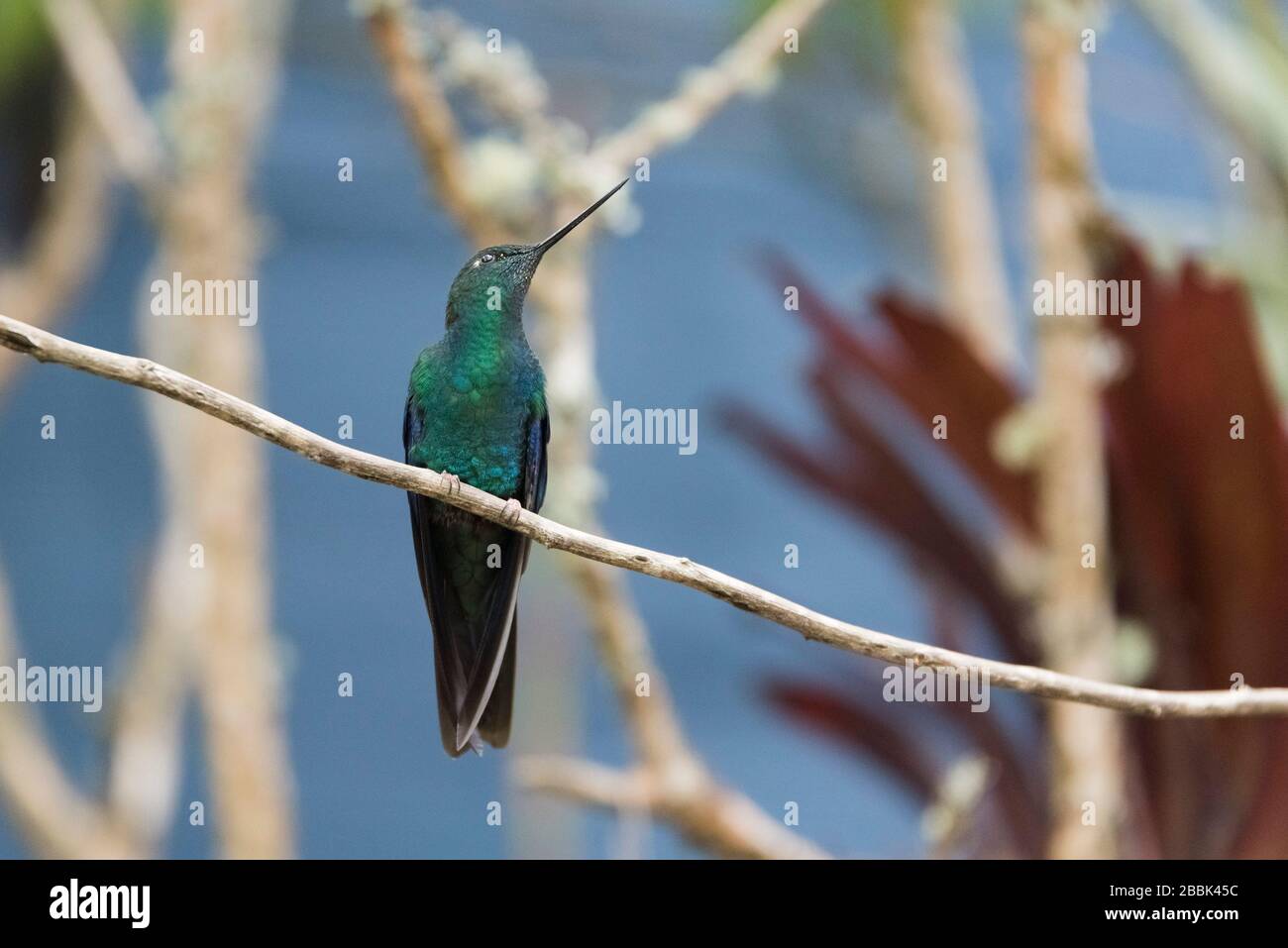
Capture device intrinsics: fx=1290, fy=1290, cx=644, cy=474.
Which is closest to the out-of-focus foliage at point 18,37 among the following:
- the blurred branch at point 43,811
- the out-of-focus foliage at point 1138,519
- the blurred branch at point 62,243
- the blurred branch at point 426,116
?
the blurred branch at point 62,243

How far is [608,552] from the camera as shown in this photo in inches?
53.6

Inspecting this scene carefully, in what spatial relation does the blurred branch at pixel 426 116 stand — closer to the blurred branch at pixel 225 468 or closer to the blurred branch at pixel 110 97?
the blurred branch at pixel 225 468

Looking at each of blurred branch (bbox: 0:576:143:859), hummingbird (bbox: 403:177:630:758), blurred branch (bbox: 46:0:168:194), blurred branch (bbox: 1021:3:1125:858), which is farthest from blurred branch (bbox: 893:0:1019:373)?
blurred branch (bbox: 0:576:143:859)

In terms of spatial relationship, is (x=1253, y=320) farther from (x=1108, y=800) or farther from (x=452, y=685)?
(x=452, y=685)

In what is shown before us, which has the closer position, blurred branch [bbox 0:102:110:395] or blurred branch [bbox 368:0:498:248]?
blurred branch [bbox 368:0:498:248]

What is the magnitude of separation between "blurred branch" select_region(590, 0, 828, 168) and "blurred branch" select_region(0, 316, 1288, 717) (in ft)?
3.43

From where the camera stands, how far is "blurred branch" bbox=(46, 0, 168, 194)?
3.27m

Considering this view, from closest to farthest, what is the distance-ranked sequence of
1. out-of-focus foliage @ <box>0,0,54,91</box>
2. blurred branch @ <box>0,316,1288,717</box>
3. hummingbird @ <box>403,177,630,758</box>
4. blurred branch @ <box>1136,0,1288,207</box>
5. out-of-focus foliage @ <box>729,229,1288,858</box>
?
1. blurred branch @ <box>0,316,1288,717</box>
2. hummingbird @ <box>403,177,630,758</box>
3. out-of-focus foliage @ <box>729,229,1288,858</box>
4. blurred branch @ <box>1136,0,1288,207</box>
5. out-of-focus foliage @ <box>0,0,54,91</box>

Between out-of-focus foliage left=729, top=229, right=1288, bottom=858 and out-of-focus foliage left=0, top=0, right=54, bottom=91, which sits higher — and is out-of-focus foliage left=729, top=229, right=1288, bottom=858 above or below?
below

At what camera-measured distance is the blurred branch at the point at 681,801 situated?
7.80 feet

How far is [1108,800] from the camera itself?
235 centimetres

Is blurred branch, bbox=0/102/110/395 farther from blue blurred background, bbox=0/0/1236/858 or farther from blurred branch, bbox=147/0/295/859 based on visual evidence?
Answer: blurred branch, bbox=147/0/295/859

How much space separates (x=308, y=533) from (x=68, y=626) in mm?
885

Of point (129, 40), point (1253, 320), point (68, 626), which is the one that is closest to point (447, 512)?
point (1253, 320)
